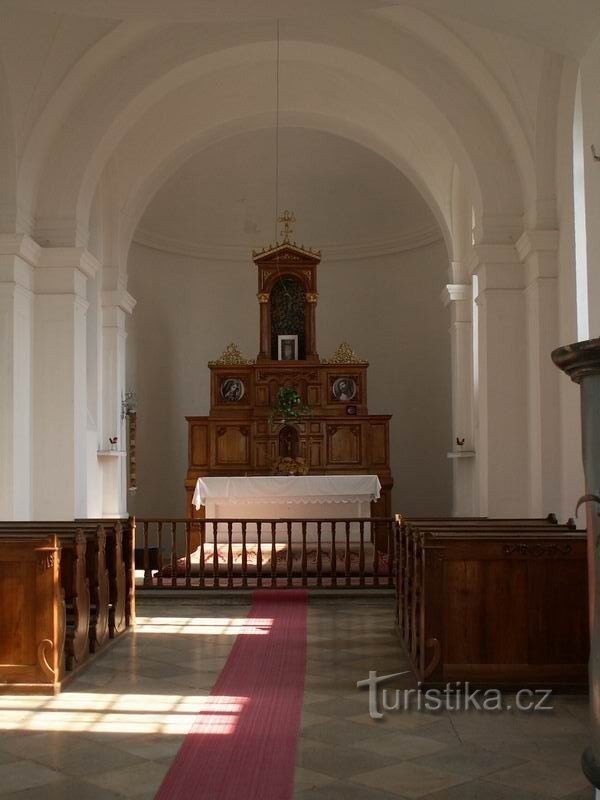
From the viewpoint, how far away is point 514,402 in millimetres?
11547

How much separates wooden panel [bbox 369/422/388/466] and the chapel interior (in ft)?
0.18

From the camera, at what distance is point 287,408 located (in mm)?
16156

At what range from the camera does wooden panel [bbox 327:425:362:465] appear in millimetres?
16516

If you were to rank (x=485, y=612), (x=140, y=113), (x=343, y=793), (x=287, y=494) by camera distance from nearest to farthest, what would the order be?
(x=343, y=793) → (x=485, y=612) → (x=140, y=113) → (x=287, y=494)

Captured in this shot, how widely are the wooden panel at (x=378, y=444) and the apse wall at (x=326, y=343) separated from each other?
7.05 feet

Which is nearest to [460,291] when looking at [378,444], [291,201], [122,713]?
[378,444]

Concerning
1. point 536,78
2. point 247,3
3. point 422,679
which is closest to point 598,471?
point 422,679

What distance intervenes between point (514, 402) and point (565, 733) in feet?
21.2

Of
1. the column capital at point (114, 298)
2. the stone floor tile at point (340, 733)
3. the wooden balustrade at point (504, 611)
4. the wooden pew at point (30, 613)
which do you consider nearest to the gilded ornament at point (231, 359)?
the column capital at point (114, 298)

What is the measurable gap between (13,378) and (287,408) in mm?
5991

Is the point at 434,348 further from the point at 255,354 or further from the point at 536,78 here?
the point at 536,78

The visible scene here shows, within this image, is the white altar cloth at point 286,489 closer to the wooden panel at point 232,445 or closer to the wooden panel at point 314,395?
the wooden panel at point 232,445

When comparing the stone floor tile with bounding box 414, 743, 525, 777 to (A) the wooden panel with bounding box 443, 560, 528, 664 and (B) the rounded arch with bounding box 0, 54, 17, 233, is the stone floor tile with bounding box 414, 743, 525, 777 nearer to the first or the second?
(A) the wooden panel with bounding box 443, 560, 528, 664

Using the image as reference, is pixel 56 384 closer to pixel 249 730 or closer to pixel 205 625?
pixel 205 625
